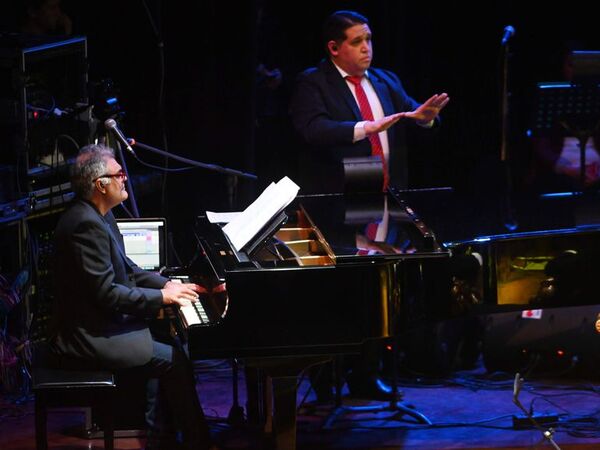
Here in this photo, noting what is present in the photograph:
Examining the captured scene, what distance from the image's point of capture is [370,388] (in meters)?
6.14

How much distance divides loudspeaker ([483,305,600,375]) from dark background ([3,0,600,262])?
145 centimetres

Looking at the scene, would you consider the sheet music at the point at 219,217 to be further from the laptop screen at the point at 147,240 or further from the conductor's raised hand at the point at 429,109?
the conductor's raised hand at the point at 429,109

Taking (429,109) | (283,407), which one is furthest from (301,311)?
(429,109)

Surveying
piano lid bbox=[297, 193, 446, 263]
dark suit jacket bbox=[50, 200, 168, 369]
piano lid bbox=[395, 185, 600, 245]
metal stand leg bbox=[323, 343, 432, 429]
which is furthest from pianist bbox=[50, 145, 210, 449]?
piano lid bbox=[395, 185, 600, 245]

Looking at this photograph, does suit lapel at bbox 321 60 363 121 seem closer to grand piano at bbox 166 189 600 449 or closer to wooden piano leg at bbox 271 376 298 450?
grand piano at bbox 166 189 600 449

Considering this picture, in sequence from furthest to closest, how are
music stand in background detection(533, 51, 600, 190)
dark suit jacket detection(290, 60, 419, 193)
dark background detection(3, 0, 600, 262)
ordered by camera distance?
dark background detection(3, 0, 600, 262)
dark suit jacket detection(290, 60, 419, 193)
music stand in background detection(533, 51, 600, 190)

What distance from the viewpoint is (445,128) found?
800 centimetres

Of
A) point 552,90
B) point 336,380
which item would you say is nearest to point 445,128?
point 552,90

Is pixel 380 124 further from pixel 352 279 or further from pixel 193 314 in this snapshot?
pixel 193 314

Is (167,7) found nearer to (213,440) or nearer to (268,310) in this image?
(213,440)

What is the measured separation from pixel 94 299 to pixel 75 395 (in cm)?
38

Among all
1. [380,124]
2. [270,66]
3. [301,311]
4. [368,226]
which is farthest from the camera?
[270,66]

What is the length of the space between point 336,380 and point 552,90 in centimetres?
183

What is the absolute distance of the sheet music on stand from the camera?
6.06 metres
